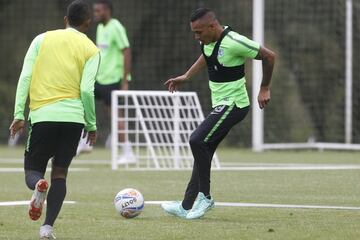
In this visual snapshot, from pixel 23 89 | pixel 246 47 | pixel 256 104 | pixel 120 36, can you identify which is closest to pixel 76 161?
pixel 120 36

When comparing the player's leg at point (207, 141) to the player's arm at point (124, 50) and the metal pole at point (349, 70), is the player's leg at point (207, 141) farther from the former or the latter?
the metal pole at point (349, 70)

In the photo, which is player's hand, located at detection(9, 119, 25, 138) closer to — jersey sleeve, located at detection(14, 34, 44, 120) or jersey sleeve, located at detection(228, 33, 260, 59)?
jersey sleeve, located at detection(14, 34, 44, 120)

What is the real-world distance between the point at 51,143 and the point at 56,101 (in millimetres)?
309

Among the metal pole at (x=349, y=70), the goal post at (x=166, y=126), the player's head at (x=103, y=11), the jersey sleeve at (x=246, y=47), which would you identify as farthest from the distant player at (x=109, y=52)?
the jersey sleeve at (x=246, y=47)

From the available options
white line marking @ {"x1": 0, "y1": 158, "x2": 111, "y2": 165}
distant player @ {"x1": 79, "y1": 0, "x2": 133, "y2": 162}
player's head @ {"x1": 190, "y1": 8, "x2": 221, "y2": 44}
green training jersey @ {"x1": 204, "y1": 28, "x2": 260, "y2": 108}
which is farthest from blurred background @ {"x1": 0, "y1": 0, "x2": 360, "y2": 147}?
player's head @ {"x1": 190, "y1": 8, "x2": 221, "y2": 44}

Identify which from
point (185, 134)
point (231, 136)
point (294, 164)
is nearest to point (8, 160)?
point (185, 134)

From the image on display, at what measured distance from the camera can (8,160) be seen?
17422mm

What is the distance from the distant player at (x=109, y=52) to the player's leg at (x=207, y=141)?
6.91m

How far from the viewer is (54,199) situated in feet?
25.4

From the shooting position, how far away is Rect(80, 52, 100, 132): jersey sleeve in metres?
7.74

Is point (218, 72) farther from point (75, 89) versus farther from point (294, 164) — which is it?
point (294, 164)

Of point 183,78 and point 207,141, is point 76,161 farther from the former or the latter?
point 207,141

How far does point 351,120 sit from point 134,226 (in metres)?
13.3

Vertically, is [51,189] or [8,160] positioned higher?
[51,189]
